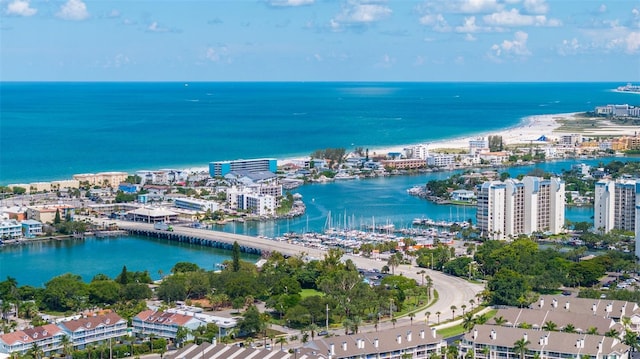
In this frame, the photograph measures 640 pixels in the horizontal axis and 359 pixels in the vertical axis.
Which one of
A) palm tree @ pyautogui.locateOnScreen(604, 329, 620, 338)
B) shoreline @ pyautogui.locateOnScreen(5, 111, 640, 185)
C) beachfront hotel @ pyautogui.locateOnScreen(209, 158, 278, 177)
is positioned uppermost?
shoreline @ pyautogui.locateOnScreen(5, 111, 640, 185)

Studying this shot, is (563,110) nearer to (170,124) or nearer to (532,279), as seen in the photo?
(170,124)

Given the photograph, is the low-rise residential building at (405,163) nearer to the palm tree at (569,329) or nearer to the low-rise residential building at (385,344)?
the palm tree at (569,329)

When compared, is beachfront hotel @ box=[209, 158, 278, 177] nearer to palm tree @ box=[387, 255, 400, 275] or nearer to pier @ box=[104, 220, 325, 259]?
pier @ box=[104, 220, 325, 259]

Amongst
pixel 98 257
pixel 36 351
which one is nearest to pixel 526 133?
pixel 98 257

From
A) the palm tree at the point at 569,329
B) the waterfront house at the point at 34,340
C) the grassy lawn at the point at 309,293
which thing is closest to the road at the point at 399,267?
the grassy lawn at the point at 309,293

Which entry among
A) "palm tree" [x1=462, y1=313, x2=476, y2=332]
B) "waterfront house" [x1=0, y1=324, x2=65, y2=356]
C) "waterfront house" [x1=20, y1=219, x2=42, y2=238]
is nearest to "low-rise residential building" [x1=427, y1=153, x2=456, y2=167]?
"waterfront house" [x1=20, y1=219, x2=42, y2=238]

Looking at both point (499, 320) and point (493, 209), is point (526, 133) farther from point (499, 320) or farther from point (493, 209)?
point (499, 320)
